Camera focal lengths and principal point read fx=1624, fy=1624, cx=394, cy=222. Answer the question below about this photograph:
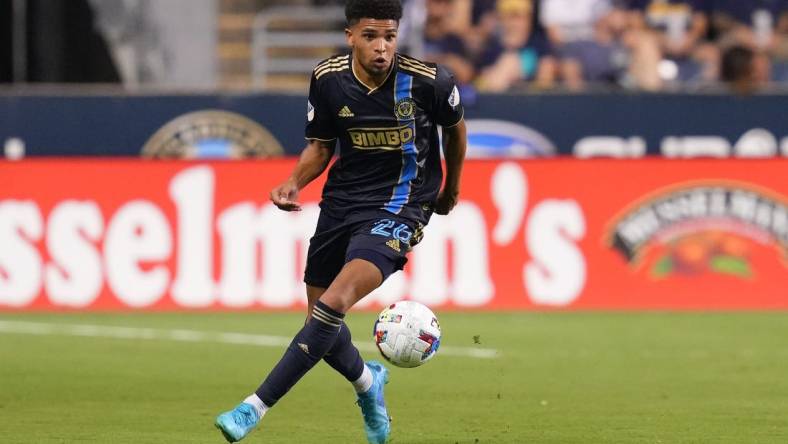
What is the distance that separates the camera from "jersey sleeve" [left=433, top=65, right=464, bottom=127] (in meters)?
7.52

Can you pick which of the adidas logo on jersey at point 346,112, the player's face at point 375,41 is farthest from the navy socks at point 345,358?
the player's face at point 375,41

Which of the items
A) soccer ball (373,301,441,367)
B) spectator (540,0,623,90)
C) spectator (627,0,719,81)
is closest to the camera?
soccer ball (373,301,441,367)

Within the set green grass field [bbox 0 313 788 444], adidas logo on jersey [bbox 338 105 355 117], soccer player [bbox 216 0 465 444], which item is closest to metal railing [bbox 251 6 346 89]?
green grass field [bbox 0 313 788 444]

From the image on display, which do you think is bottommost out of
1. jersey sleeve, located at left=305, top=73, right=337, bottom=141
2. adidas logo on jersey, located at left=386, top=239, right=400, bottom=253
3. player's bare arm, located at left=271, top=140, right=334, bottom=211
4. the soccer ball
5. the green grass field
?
the green grass field

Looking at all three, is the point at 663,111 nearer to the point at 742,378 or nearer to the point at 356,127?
the point at 742,378

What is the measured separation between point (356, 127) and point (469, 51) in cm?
1078

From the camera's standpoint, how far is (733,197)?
15.0 metres

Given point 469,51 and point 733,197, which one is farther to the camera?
point 469,51

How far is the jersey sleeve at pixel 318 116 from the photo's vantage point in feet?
24.9

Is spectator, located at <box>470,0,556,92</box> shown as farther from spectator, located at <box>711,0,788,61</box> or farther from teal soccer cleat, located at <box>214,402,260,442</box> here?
teal soccer cleat, located at <box>214,402,260,442</box>

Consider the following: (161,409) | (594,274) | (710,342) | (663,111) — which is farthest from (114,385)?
(663,111)

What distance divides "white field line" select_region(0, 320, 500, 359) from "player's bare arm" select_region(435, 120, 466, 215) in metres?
4.16

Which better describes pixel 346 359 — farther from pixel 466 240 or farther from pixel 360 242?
pixel 466 240

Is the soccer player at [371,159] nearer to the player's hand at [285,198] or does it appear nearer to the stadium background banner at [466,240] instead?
the player's hand at [285,198]
